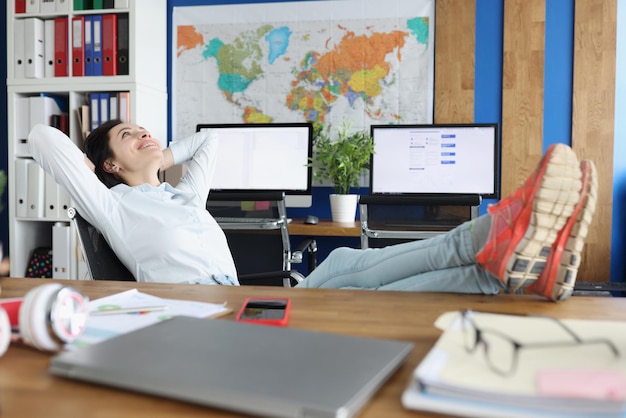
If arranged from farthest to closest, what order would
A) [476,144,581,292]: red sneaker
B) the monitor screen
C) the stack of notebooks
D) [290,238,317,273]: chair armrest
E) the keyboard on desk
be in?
the monitor screen < the keyboard on desk < [290,238,317,273]: chair armrest < [476,144,581,292]: red sneaker < the stack of notebooks

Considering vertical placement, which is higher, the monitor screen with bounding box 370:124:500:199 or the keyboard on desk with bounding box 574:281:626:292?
the monitor screen with bounding box 370:124:500:199

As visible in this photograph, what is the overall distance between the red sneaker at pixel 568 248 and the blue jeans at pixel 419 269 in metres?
0.13

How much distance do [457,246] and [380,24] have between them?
2.56 metres

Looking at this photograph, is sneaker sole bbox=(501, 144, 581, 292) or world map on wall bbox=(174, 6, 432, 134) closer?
sneaker sole bbox=(501, 144, 581, 292)

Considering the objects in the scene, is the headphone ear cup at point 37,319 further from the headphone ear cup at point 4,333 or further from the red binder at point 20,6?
the red binder at point 20,6

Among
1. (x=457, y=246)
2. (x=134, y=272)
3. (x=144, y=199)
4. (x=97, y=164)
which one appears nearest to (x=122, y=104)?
(x=97, y=164)

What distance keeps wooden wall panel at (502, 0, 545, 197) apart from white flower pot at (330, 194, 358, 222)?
92 centimetres

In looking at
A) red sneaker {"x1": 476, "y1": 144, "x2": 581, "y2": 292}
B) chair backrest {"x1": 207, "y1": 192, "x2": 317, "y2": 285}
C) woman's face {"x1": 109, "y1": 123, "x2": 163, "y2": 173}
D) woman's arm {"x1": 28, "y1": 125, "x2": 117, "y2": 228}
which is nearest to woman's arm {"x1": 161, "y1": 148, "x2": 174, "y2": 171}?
woman's face {"x1": 109, "y1": 123, "x2": 163, "y2": 173}

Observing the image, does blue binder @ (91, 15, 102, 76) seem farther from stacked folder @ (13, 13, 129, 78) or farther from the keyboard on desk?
the keyboard on desk

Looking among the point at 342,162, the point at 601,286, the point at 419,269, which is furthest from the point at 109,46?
the point at 601,286

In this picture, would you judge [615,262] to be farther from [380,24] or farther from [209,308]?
[209,308]

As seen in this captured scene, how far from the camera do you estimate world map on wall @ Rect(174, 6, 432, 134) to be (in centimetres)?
343

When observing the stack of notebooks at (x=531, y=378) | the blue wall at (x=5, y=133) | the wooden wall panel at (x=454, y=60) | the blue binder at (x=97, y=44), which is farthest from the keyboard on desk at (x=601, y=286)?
the blue wall at (x=5, y=133)

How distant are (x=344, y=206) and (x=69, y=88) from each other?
1735 millimetres
